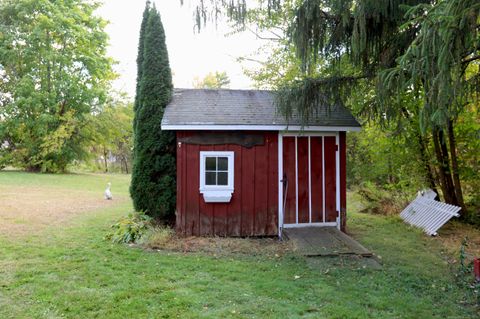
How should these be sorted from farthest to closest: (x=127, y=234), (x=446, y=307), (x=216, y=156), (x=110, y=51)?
(x=110, y=51), (x=216, y=156), (x=127, y=234), (x=446, y=307)

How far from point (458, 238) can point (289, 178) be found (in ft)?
11.8

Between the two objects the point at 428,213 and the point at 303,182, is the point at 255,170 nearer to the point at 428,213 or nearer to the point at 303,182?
the point at 303,182

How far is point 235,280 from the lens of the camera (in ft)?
15.7

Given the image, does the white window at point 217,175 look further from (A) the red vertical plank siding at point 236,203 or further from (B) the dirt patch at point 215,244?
(B) the dirt patch at point 215,244

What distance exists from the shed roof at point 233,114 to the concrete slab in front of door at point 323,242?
1.97 meters

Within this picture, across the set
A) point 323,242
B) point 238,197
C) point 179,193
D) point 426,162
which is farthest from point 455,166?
point 179,193

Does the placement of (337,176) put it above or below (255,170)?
below

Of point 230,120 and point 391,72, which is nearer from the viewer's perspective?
point 391,72

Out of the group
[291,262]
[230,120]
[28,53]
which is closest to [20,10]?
[28,53]

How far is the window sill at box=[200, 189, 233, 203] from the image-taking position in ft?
23.4

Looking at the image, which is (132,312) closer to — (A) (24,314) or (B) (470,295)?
(A) (24,314)

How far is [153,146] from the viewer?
7.69 meters

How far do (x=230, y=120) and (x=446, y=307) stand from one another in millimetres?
4536

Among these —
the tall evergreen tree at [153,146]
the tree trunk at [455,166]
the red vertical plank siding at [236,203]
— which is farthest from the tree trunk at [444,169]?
the tall evergreen tree at [153,146]
